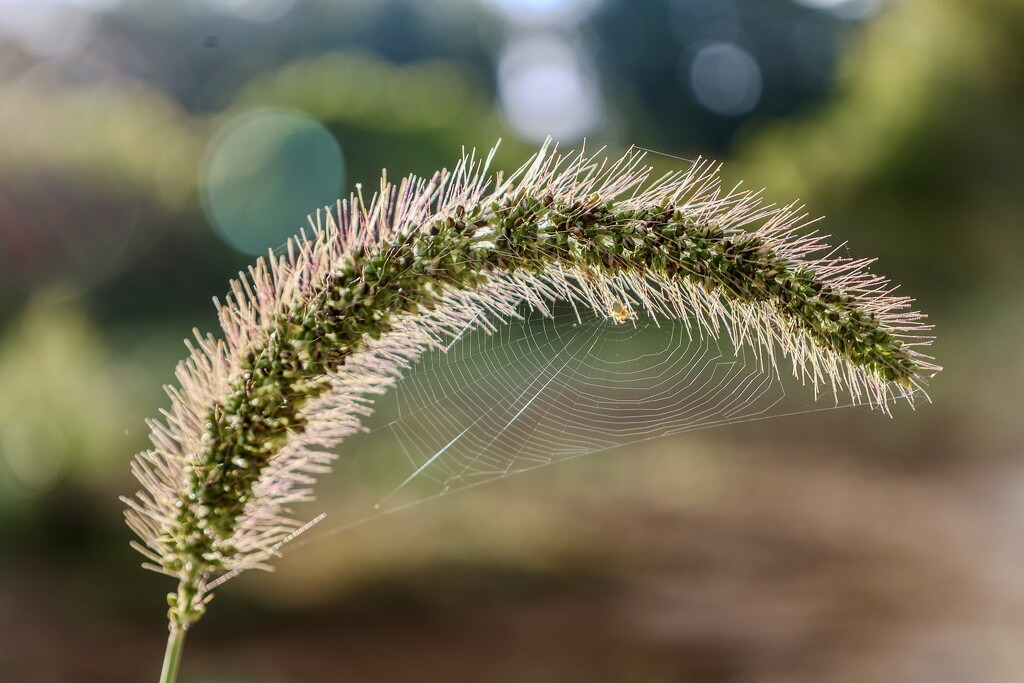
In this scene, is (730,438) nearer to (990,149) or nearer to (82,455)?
(990,149)

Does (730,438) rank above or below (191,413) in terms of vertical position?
above

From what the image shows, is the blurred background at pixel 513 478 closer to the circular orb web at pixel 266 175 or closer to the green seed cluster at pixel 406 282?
the circular orb web at pixel 266 175

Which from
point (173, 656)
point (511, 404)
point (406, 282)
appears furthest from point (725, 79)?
point (173, 656)

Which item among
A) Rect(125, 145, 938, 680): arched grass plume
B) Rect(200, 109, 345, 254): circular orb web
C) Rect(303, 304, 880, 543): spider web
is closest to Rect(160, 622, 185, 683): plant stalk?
Rect(125, 145, 938, 680): arched grass plume

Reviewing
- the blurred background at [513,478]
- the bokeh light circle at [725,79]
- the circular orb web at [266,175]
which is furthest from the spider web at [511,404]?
the bokeh light circle at [725,79]

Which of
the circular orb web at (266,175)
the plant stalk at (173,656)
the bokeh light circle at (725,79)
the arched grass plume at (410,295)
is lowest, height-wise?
the plant stalk at (173,656)

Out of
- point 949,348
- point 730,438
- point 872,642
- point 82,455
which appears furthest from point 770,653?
point 82,455

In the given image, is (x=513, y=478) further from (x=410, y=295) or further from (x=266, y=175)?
(x=410, y=295)
